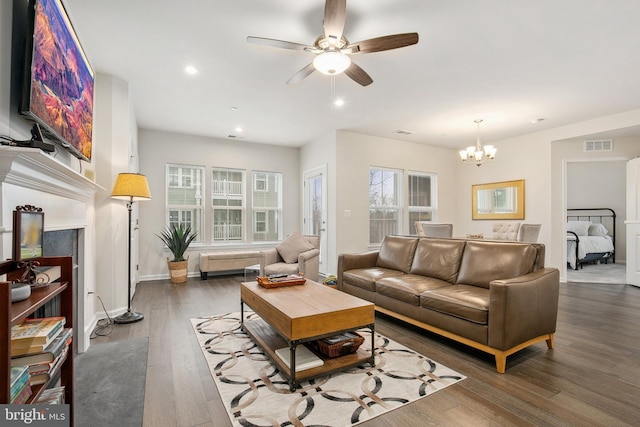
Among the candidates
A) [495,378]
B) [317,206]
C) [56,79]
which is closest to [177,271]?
[317,206]

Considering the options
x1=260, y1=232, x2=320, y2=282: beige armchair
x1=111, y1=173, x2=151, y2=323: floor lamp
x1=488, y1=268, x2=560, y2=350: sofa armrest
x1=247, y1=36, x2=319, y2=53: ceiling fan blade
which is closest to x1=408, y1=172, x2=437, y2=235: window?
x1=260, y1=232, x2=320, y2=282: beige armchair

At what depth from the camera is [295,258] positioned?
15.5 feet

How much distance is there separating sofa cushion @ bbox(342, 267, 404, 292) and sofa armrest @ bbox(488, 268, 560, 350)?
1.32 meters

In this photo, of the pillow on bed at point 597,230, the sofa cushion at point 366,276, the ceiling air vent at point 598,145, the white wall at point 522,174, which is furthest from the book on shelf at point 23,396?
the pillow on bed at point 597,230

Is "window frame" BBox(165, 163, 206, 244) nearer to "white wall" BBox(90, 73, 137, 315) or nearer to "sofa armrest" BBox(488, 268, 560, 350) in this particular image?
"white wall" BBox(90, 73, 137, 315)

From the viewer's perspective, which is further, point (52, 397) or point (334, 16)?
point (334, 16)

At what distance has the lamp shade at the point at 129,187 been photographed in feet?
10.3

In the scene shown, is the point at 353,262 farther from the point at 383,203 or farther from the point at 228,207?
the point at 228,207

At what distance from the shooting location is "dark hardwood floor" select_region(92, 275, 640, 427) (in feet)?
5.52

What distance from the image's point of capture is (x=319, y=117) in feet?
15.8

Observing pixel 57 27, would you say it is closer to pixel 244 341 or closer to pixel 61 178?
pixel 61 178

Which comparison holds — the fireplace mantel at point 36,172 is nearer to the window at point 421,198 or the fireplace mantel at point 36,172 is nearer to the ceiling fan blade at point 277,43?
the ceiling fan blade at point 277,43

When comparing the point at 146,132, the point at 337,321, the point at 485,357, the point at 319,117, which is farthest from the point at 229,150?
the point at 485,357

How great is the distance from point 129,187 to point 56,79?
1.54 m
